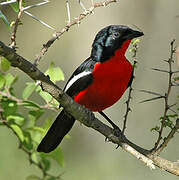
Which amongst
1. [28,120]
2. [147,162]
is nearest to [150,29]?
[28,120]

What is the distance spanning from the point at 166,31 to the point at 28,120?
586cm

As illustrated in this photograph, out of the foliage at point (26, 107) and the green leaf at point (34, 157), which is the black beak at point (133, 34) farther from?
the green leaf at point (34, 157)

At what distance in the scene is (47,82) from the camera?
2.60 metres

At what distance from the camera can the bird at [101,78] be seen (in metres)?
4.22

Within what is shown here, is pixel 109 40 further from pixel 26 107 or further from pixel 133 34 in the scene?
pixel 26 107

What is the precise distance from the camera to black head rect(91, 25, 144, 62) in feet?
14.6

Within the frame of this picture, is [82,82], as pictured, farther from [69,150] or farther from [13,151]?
[69,150]

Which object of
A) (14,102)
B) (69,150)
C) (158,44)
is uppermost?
(14,102)

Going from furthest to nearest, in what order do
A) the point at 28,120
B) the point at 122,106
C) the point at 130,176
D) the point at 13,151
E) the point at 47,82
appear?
the point at 122,106
the point at 130,176
the point at 13,151
the point at 28,120
the point at 47,82

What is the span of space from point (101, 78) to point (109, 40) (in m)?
0.50

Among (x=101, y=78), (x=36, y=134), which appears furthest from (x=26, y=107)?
(x=101, y=78)

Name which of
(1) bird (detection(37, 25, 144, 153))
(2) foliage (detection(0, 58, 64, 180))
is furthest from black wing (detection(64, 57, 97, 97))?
(2) foliage (detection(0, 58, 64, 180))

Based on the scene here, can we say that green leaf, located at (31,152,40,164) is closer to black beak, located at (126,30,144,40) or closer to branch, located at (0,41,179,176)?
branch, located at (0,41,179,176)

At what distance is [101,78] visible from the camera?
13.8ft
